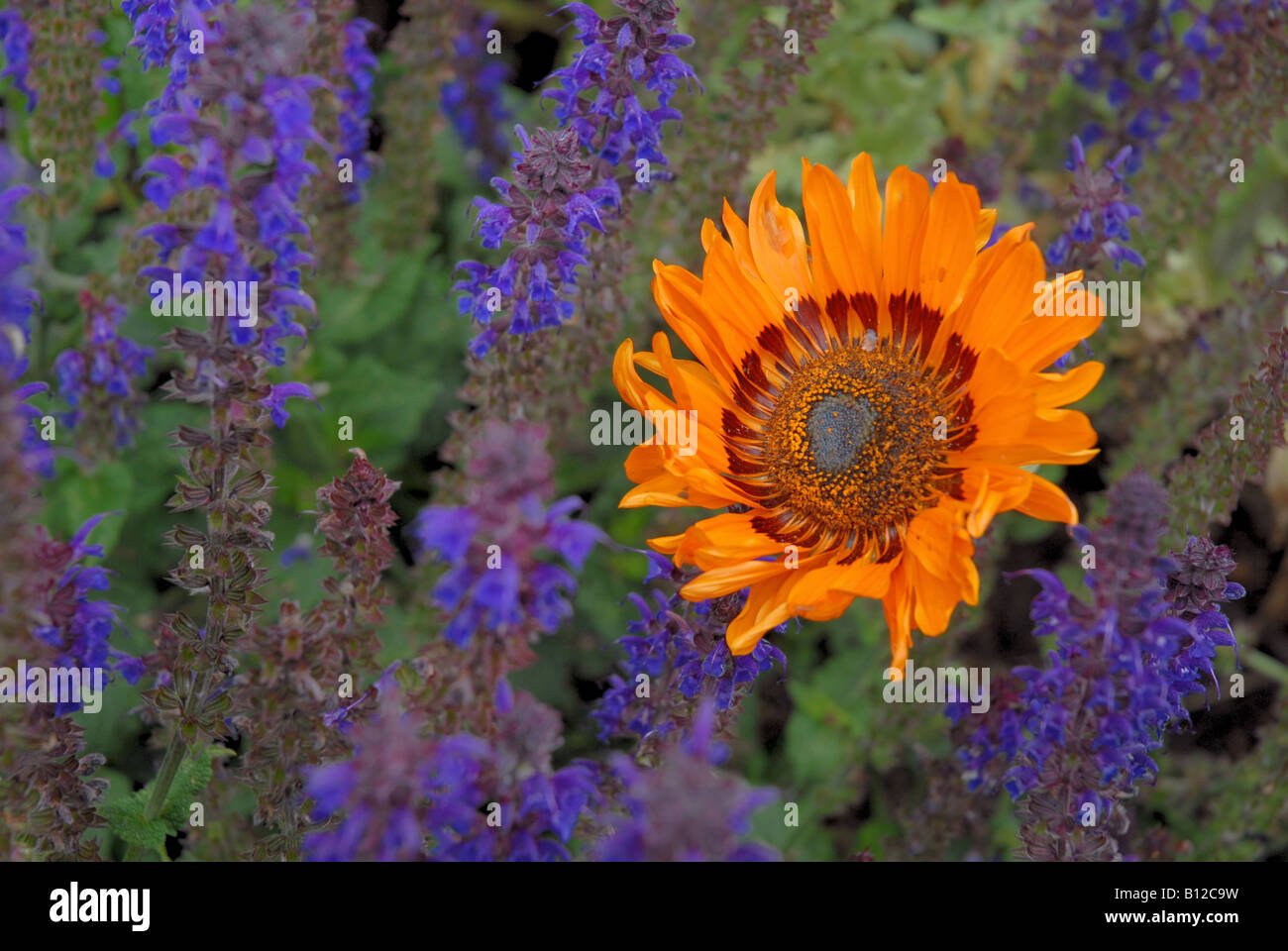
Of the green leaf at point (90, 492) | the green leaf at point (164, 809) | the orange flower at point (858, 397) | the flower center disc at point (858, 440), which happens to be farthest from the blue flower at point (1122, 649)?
the green leaf at point (90, 492)

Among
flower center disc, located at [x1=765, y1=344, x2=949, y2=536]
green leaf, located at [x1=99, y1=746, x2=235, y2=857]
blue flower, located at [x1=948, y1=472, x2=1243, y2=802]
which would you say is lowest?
green leaf, located at [x1=99, y1=746, x2=235, y2=857]

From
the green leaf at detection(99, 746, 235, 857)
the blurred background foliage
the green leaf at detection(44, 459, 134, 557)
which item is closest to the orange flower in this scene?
the blurred background foliage

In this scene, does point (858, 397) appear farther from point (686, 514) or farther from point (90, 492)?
point (90, 492)

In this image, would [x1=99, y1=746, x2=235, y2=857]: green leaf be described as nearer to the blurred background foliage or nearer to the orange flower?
the blurred background foliage

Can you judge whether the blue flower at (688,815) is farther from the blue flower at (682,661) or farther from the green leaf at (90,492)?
the green leaf at (90,492)

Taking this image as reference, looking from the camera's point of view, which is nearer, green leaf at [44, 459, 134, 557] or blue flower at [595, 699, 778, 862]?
blue flower at [595, 699, 778, 862]

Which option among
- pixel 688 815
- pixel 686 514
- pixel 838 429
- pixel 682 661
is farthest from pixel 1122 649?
pixel 686 514
